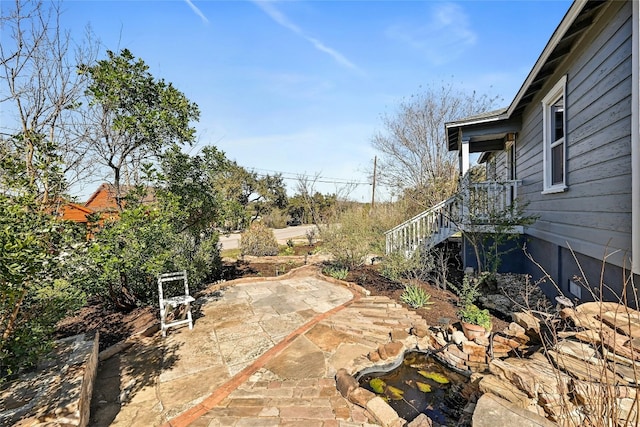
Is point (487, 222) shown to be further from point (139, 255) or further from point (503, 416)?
point (139, 255)

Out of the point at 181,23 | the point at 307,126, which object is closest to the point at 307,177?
the point at 307,126

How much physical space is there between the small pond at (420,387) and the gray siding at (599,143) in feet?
6.47

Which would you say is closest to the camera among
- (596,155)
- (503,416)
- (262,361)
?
(503,416)

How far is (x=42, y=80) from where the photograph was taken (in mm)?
3996

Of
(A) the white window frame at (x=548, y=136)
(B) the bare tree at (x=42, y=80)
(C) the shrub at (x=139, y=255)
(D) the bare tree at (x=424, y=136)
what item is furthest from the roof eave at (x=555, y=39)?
(D) the bare tree at (x=424, y=136)

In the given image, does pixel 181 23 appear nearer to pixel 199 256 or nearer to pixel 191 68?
pixel 191 68

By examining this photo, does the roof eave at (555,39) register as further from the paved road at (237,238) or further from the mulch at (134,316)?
the paved road at (237,238)

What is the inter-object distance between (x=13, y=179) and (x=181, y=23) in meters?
4.56

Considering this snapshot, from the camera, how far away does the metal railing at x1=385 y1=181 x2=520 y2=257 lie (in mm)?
5621

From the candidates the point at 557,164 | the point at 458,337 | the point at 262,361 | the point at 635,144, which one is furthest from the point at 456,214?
the point at 262,361

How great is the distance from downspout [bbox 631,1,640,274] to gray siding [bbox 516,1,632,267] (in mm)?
150

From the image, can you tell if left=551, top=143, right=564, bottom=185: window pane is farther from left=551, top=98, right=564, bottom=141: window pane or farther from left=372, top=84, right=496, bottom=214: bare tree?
left=372, top=84, right=496, bottom=214: bare tree

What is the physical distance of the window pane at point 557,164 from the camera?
477 centimetres

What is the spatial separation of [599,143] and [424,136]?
12079 millimetres
